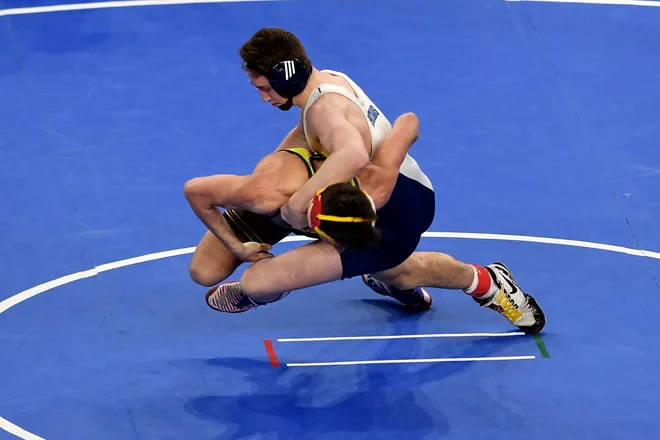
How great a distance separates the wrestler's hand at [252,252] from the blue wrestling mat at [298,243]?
57 centimetres

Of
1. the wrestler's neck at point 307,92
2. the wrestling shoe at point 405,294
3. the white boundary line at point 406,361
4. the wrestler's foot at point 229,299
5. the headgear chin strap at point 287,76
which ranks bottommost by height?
the white boundary line at point 406,361

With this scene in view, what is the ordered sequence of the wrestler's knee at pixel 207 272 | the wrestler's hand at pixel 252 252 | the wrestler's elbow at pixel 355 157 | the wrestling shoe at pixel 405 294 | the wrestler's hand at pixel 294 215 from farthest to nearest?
the wrestling shoe at pixel 405 294
the wrestler's knee at pixel 207 272
the wrestler's hand at pixel 252 252
the wrestler's hand at pixel 294 215
the wrestler's elbow at pixel 355 157

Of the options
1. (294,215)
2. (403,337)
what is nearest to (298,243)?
(403,337)

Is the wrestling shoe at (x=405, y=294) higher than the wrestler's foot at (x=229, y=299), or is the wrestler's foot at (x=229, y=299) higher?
the wrestler's foot at (x=229, y=299)

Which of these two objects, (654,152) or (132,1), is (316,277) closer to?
(654,152)

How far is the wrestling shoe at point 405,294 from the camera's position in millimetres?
7039

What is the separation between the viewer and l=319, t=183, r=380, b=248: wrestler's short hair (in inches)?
227

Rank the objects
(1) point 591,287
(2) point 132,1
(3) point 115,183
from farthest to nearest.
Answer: (2) point 132,1, (3) point 115,183, (1) point 591,287

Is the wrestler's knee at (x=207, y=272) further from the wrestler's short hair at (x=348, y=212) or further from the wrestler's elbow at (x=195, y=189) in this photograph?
the wrestler's short hair at (x=348, y=212)

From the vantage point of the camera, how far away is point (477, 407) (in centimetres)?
644

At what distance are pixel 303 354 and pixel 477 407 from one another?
39.8 inches

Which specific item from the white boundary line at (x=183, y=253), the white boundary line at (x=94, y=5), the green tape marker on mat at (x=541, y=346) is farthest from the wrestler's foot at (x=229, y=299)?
the white boundary line at (x=94, y=5)

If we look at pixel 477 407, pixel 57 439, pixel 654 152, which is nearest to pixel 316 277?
pixel 477 407

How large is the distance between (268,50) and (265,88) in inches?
9.3
